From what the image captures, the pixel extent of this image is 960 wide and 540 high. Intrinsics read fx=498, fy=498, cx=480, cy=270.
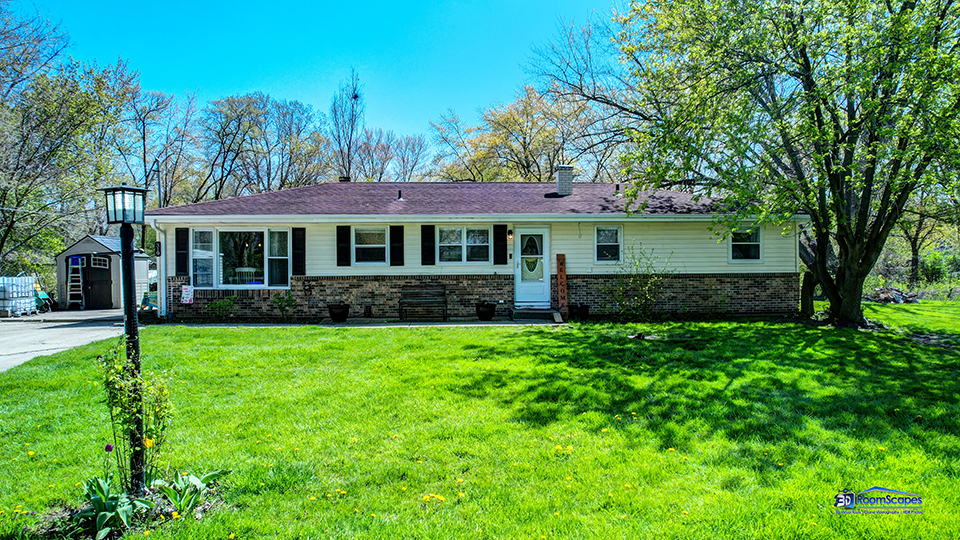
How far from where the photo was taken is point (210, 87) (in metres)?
28.8

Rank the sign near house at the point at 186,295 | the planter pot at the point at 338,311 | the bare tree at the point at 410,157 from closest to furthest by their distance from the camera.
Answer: the planter pot at the point at 338,311, the sign near house at the point at 186,295, the bare tree at the point at 410,157

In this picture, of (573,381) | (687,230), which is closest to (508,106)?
(687,230)

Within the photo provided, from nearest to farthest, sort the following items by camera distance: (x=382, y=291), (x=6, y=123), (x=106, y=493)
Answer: (x=106, y=493)
(x=382, y=291)
(x=6, y=123)

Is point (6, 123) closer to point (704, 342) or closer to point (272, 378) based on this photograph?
point (272, 378)

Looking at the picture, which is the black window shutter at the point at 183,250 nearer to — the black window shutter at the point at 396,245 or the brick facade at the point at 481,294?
the brick facade at the point at 481,294

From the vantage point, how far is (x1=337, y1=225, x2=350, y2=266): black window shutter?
13008mm

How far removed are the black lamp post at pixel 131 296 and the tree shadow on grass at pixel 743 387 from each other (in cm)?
304

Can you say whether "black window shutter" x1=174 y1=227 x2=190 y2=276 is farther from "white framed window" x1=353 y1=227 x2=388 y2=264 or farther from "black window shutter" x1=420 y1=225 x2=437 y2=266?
"black window shutter" x1=420 y1=225 x2=437 y2=266

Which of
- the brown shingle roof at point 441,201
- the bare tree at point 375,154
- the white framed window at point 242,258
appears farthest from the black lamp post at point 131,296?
the bare tree at point 375,154

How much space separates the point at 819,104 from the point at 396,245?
9756mm

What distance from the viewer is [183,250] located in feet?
41.8

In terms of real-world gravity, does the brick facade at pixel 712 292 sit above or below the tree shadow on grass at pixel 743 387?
above

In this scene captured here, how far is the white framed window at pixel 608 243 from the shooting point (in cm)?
1354

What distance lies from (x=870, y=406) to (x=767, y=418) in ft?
4.15
